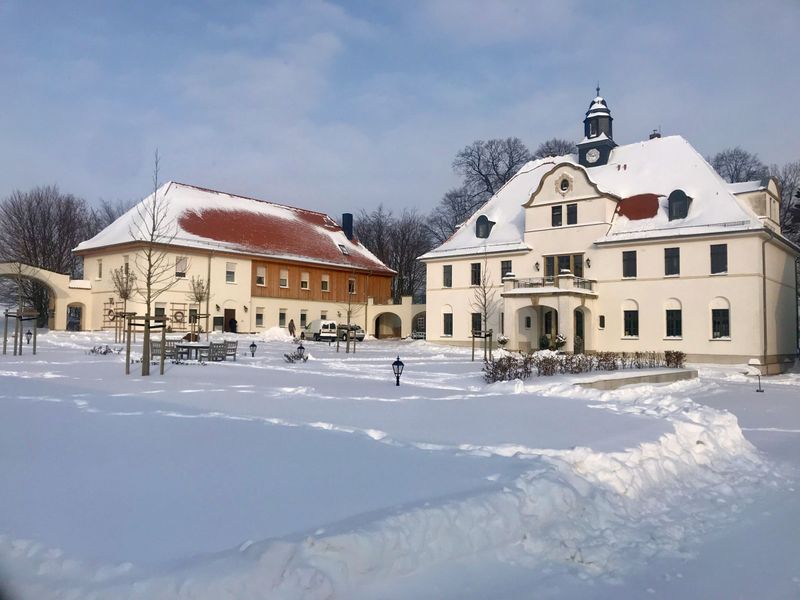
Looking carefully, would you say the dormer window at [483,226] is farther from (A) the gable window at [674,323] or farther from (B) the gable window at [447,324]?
(A) the gable window at [674,323]

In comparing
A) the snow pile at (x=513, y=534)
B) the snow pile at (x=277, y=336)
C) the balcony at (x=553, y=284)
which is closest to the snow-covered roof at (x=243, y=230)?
the snow pile at (x=277, y=336)

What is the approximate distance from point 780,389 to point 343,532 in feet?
74.7

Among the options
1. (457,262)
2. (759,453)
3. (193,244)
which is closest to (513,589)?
(759,453)

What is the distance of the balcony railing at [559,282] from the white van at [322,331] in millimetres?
16042

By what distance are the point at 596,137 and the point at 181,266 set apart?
30.0 metres

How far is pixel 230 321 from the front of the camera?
1945 inches

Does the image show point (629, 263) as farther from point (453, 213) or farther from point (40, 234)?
point (40, 234)

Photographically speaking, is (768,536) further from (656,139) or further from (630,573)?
(656,139)

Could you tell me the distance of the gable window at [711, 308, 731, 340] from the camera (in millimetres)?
33469

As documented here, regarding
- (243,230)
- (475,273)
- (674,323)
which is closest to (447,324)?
(475,273)

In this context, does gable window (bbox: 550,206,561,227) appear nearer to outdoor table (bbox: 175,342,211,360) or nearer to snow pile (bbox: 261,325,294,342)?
snow pile (bbox: 261,325,294,342)

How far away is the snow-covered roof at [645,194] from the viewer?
3475cm

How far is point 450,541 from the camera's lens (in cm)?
557

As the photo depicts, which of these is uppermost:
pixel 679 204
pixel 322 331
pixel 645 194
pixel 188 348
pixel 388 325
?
pixel 645 194
